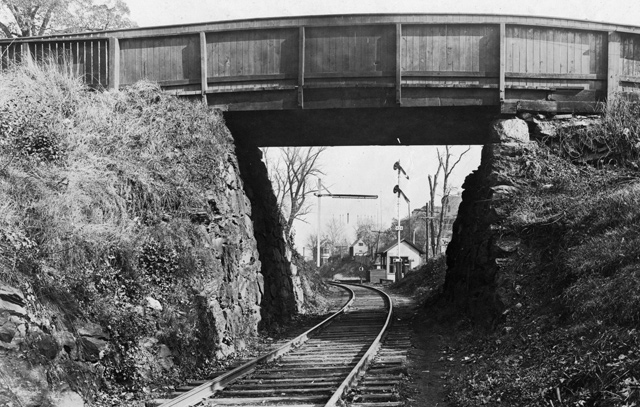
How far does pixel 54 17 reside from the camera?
25.4m

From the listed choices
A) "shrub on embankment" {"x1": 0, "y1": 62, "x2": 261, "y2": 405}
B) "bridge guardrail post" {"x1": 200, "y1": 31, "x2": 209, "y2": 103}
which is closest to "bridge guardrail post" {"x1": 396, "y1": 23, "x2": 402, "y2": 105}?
"shrub on embankment" {"x1": 0, "y1": 62, "x2": 261, "y2": 405}

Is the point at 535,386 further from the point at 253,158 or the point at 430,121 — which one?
the point at 253,158

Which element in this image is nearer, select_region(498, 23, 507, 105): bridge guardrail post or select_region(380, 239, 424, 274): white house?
select_region(498, 23, 507, 105): bridge guardrail post

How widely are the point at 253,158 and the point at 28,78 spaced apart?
693cm

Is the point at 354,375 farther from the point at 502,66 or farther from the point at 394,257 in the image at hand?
the point at 394,257

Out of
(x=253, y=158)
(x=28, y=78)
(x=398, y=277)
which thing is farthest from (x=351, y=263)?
(x=28, y=78)

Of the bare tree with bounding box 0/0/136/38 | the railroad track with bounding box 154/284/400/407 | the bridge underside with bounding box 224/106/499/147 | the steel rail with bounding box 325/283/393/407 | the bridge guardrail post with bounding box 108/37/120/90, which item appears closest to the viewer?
the steel rail with bounding box 325/283/393/407

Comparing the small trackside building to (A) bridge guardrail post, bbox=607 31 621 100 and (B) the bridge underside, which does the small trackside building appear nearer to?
(B) the bridge underside

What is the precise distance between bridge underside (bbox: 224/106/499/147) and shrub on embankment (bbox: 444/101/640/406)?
91.4 inches

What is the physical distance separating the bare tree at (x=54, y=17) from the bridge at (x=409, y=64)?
35.7ft

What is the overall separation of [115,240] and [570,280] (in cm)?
A: 730

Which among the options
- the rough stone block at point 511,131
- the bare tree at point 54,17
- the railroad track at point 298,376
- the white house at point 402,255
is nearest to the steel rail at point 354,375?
the railroad track at point 298,376

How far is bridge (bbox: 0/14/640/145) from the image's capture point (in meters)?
14.6

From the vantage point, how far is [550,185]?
1321cm
